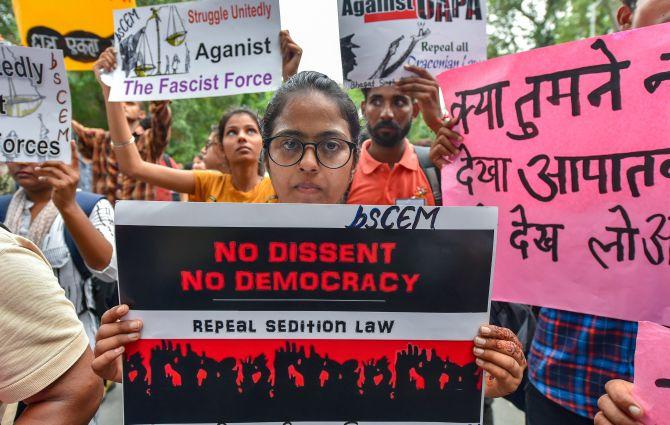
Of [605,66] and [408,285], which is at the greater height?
[605,66]

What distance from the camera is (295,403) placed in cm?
132

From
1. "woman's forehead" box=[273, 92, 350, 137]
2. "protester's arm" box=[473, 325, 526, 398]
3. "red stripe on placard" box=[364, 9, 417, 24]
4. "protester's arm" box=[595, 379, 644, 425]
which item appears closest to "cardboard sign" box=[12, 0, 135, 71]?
"red stripe on placard" box=[364, 9, 417, 24]

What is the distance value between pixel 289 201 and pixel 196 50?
1.57m

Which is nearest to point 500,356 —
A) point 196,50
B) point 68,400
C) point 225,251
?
point 225,251

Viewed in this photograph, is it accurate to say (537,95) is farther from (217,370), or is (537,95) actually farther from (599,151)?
(217,370)

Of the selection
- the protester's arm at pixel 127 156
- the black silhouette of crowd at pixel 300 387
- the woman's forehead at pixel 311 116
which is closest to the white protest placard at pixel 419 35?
the woman's forehead at pixel 311 116

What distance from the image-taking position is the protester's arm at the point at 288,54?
2656mm

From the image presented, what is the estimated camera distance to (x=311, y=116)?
169 cm

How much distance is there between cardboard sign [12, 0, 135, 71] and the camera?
3.27 m

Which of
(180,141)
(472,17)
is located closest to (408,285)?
(472,17)

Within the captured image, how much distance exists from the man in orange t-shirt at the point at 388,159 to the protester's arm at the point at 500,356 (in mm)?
1593

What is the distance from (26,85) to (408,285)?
212 cm

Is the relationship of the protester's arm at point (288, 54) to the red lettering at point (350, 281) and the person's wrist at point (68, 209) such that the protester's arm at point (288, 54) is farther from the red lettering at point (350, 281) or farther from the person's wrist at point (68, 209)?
the red lettering at point (350, 281)

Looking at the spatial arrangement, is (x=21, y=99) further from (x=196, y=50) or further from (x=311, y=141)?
(x=311, y=141)
